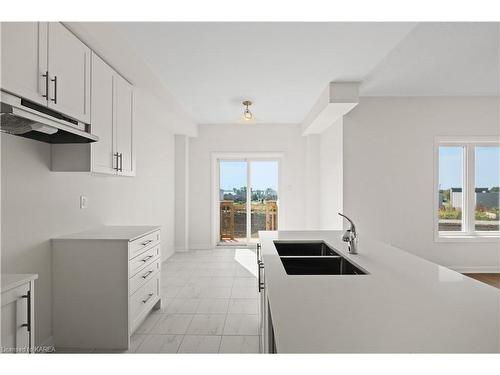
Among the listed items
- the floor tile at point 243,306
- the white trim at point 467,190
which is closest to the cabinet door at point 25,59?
the floor tile at point 243,306

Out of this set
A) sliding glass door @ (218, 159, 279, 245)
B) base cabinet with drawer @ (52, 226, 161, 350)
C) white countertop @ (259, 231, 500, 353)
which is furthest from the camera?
sliding glass door @ (218, 159, 279, 245)

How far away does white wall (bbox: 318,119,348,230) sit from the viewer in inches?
199

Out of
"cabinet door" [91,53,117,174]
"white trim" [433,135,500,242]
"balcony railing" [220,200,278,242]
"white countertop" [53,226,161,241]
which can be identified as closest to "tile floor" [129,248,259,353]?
"white countertop" [53,226,161,241]

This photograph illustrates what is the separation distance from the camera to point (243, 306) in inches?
138

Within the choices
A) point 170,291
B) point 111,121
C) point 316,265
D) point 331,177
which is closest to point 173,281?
point 170,291

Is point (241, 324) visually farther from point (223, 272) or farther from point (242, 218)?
point (242, 218)

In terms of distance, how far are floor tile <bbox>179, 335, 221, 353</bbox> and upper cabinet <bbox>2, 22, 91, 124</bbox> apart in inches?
76.2

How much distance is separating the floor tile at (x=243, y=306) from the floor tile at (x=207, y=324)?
0.18 m

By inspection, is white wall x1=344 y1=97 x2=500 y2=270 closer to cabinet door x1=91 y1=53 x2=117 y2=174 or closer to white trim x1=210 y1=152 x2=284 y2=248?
white trim x1=210 y1=152 x2=284 y2=248

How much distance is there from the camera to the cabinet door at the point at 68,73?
2.06 m

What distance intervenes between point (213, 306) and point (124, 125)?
83.5 inches

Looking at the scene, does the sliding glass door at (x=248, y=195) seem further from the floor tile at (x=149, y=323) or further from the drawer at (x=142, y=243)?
the floor tile at (x=149, y=323)

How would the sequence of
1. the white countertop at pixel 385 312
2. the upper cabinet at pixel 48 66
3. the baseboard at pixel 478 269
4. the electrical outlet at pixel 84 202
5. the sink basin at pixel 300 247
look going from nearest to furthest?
the white countertop at pixel 385 312
the upper cabinet at pixel 48 66
the sink basin at pixel 300 247
the electrical outlet at pixel 84 202
the baseboard at pixel 478 269
